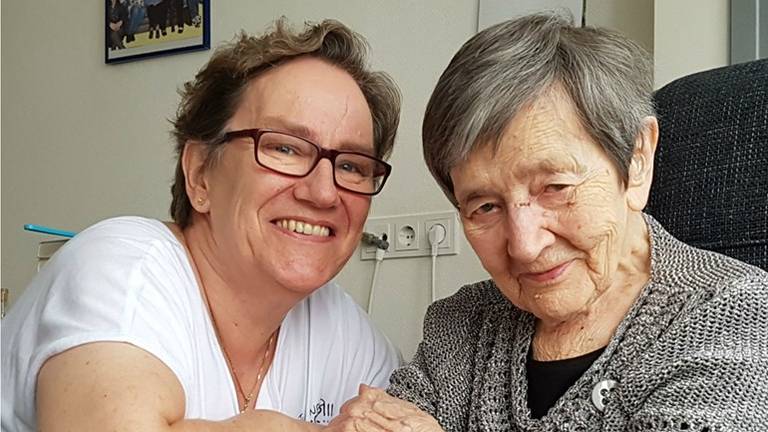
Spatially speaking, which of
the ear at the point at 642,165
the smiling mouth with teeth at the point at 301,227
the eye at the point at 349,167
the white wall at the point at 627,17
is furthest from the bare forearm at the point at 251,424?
the white wall at the point at 627,17

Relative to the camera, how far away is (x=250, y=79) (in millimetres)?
1385

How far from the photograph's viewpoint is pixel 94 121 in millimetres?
2674

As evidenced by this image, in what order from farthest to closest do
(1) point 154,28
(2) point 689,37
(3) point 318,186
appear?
(1) point 154,28 < (2) point 689,37 < (3) point 318,186

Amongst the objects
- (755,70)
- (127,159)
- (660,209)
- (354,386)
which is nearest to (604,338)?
(660,209)

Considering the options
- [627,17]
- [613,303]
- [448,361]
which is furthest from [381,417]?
[627,17]

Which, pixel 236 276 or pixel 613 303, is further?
pixel 236 276

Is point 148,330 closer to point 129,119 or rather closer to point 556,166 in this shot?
point 556,166

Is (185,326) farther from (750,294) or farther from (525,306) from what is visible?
(750,294)

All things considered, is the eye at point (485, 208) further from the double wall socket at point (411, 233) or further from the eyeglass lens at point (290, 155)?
the double wall socket at point (411, 233)

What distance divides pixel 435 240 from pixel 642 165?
105cm

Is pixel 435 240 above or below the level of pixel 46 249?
above

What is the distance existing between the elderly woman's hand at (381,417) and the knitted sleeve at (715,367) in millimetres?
297

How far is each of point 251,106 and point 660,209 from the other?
65cm

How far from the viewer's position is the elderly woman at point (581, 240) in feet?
3.09
